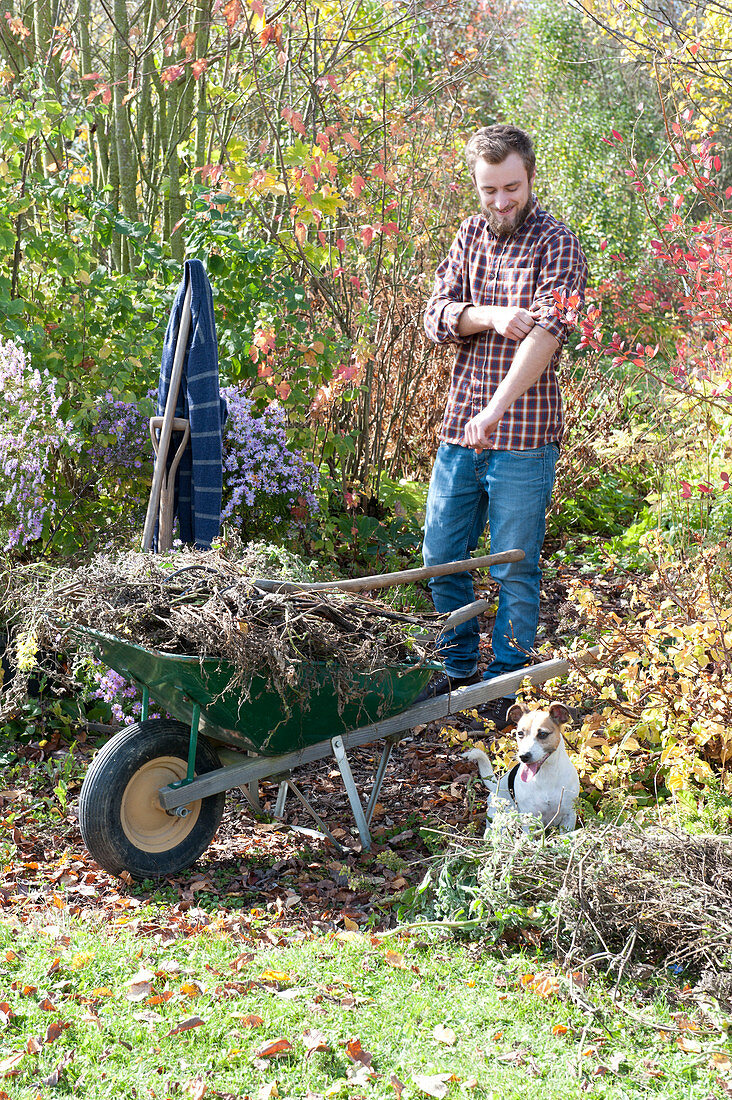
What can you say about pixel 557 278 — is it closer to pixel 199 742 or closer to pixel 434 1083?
A: pixel 199 742

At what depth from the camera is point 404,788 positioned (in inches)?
152

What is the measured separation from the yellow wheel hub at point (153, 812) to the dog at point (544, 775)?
0.97 metres

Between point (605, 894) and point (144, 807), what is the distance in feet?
4.54

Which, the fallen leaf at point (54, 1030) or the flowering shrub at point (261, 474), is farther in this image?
the flowering shrub at point (261, 474)

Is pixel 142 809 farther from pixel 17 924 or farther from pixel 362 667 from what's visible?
pixel 362 667

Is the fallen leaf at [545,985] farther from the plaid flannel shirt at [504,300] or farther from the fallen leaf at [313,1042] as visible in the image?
the plaid flannel shirt at [504,300]

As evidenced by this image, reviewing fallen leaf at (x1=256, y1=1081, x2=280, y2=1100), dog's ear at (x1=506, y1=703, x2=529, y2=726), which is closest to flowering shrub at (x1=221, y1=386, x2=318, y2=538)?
dog's ear at (x1=506, y1=703, x2=529, y2=726)

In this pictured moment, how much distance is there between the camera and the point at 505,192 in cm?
362

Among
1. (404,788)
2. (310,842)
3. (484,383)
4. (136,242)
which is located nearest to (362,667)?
(310,842)

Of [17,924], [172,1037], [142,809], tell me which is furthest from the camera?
[142,809]

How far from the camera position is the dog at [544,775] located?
9.97 ft

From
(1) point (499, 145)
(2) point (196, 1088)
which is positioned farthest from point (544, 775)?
(1) point (499, 145)

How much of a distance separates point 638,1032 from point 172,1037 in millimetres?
1101

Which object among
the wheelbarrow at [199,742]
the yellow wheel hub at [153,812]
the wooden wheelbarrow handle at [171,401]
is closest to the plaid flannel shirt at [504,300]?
the wheelbarrow at [199,742]
